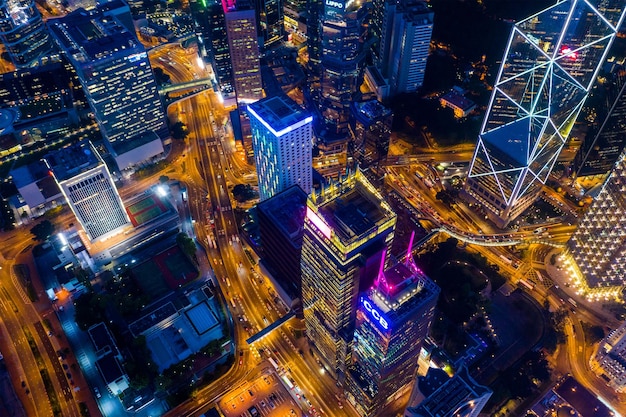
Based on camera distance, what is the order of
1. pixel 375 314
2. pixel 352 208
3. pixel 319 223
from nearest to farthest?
1. pixel 375 314
2. pixel 319 223
3. pixel 352 208

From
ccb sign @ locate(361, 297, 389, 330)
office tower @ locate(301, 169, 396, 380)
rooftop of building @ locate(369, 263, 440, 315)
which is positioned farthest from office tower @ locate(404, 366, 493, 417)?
office tower @ locate(301, 169, 396, 380)

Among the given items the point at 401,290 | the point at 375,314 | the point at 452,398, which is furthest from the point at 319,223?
the point at 452,398

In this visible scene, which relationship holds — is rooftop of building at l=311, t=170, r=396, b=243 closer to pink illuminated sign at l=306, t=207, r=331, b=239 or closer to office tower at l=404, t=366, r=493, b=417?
pink illuminated sign at l=306, t=207, r=331, b=239

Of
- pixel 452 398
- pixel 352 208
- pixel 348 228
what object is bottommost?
pixel 452 398

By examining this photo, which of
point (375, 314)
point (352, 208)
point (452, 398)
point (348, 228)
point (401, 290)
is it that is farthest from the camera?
point (352, 208)

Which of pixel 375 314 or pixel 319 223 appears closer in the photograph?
pixel 375 314

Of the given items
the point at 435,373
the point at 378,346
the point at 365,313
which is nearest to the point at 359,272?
the point at 365,313

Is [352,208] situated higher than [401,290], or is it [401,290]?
[352,208]

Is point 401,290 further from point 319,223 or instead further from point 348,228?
point 319,223
